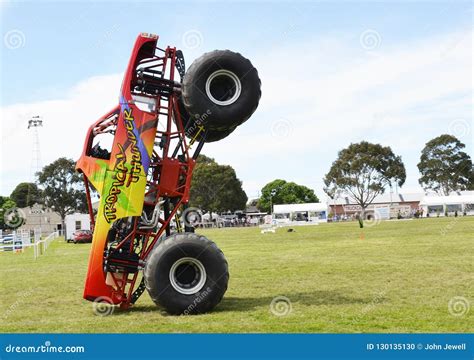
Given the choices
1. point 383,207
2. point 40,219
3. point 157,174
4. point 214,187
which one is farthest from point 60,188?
point 157,174

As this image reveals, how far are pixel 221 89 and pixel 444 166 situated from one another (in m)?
105

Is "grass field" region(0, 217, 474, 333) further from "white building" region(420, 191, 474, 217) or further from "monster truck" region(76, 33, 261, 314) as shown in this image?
"white building" region(420, 191, 474, 217)

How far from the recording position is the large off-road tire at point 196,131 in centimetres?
1167

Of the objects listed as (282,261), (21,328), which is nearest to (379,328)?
(21,328)

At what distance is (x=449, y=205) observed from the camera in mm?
101312

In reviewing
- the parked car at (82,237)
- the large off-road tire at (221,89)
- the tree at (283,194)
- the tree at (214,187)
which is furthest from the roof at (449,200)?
the large off-road tire at (221,89)

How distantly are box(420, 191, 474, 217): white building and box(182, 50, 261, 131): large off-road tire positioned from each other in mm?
95979

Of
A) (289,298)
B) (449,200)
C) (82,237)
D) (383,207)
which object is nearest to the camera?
(289,298)

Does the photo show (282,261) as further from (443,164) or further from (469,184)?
(469,184)

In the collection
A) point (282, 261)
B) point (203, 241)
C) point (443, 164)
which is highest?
point (443, 164)

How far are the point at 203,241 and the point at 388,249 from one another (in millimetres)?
16856

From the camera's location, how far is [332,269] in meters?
18.5

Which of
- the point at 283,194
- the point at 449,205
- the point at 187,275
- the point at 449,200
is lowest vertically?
the point at 187,275

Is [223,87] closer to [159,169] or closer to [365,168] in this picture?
[159,169]
